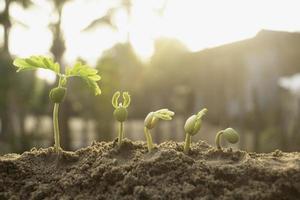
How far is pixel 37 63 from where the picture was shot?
156cm

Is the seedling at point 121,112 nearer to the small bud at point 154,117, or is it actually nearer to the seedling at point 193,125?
the small bud at point 154,117

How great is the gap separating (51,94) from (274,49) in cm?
1249

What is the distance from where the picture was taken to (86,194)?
130 cm

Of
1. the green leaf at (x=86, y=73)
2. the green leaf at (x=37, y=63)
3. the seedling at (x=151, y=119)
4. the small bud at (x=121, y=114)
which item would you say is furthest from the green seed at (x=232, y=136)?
the green leaf at (x=37, y=63)

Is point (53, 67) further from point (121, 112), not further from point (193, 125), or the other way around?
point (193, 125)

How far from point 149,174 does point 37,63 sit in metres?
0.52

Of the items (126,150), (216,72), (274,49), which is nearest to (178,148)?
(126,150)

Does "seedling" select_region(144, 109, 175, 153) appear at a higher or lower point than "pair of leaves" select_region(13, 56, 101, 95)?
lower

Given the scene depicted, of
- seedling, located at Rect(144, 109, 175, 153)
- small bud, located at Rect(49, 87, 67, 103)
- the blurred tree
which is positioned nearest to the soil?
seedling, located at Rect(144, 109, 175, 153)

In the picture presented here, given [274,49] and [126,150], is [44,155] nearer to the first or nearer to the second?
[126,150]

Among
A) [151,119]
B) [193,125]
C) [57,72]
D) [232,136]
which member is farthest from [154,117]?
[57,72]

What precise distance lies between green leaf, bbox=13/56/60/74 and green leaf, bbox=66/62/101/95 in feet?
0.14

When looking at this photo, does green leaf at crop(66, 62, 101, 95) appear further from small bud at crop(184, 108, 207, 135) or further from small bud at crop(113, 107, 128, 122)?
small bud at crop(184, 108, 207, 135)

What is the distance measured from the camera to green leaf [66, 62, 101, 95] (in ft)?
5.13
